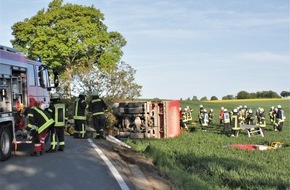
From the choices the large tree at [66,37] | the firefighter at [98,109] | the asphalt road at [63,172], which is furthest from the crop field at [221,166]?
the large tree at [66,37]

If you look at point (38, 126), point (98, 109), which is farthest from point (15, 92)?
point (98, 109)

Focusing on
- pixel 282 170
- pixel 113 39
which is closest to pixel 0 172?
pixel 282 170

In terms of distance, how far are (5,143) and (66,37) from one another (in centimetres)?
3592

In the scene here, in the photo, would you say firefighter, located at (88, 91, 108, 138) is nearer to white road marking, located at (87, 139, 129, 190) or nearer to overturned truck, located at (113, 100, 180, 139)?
white road marking, located at (87, 139, 129, 190)

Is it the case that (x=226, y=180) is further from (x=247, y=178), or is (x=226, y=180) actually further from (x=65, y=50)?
(x=65, y=50)

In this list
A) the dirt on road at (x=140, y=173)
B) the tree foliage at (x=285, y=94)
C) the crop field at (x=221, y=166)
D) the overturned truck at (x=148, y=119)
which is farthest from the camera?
the tree foliage at (x=285, y=94)

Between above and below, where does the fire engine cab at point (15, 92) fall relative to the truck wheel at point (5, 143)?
above

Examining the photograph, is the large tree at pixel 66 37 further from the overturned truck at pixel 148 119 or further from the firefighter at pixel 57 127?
the firefighter at pixel 57 127

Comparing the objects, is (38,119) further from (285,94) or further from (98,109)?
(285,94)

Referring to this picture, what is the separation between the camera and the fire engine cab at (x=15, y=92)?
11078 mm

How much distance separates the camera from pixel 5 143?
1102cm

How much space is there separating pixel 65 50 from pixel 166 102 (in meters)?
25.0

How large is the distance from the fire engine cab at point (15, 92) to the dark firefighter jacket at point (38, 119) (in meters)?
0.40

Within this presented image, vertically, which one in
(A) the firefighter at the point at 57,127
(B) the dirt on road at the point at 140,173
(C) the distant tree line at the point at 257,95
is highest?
(C) the distant tree line at the point at 257,95
